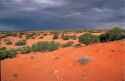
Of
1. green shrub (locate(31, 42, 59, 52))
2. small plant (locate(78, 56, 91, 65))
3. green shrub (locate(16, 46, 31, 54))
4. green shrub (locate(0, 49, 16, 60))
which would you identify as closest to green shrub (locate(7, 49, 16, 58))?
green shrub (locate(0, 49, 16, 60))

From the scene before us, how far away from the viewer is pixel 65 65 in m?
8.66

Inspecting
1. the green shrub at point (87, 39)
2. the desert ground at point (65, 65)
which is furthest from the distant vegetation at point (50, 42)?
the desert ground at point (65, 65)

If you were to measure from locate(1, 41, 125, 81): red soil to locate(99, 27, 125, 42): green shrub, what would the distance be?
2.62 meters

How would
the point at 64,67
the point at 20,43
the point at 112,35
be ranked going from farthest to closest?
the point at 112,35 < the point at 20,43 < the point at 64,67

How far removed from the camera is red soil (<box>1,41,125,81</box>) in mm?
7972

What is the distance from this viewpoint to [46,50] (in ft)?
32.6

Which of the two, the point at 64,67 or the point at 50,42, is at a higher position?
the point at 50,42

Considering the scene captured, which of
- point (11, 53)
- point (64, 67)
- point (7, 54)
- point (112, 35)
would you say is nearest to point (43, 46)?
point (11, 53)

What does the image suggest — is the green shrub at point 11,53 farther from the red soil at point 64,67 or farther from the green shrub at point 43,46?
the green shrub at point 43,46

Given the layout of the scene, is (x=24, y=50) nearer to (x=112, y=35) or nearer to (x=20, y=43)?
(x=20, y=43)

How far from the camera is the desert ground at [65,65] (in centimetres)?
798

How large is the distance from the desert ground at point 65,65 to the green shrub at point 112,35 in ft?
7.55

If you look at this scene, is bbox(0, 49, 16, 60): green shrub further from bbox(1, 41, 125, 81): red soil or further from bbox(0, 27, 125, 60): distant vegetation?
bbox(1, 41, 125, 81): red soil

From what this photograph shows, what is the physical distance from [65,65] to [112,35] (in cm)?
475
